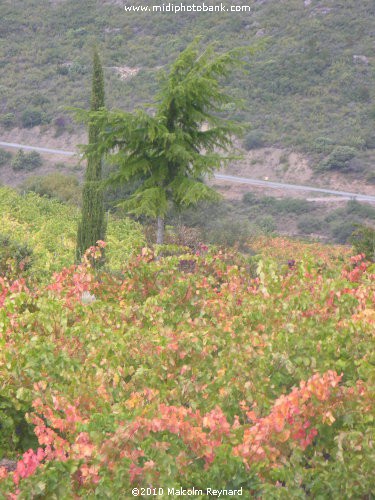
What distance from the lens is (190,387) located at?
512 centimetres

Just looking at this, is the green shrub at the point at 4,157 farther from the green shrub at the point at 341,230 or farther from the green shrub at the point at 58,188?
the green shrub at the point at 341,230

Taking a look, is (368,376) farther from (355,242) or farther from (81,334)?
(355,242)

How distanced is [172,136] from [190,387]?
31.6 ft

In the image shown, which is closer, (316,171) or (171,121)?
(171,121)

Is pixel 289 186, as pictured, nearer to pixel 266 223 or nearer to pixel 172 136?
pixel 266 223

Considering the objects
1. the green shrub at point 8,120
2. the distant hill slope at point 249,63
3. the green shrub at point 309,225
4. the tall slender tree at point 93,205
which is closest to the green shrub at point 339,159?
the distant hill slope at point 249,63

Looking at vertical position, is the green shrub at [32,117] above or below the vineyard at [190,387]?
below

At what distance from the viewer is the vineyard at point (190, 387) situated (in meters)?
4.19

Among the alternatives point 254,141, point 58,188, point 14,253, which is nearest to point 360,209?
point 254,141

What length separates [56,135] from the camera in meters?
46.2

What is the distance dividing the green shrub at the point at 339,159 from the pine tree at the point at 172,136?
2472cm

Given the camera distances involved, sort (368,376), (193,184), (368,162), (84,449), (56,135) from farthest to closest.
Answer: (56,135) < (368,162) < (193,184) < (368,376) < (84,449)

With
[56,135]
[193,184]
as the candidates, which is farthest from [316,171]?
[193,184]

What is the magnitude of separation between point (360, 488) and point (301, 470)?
41 centimetres
